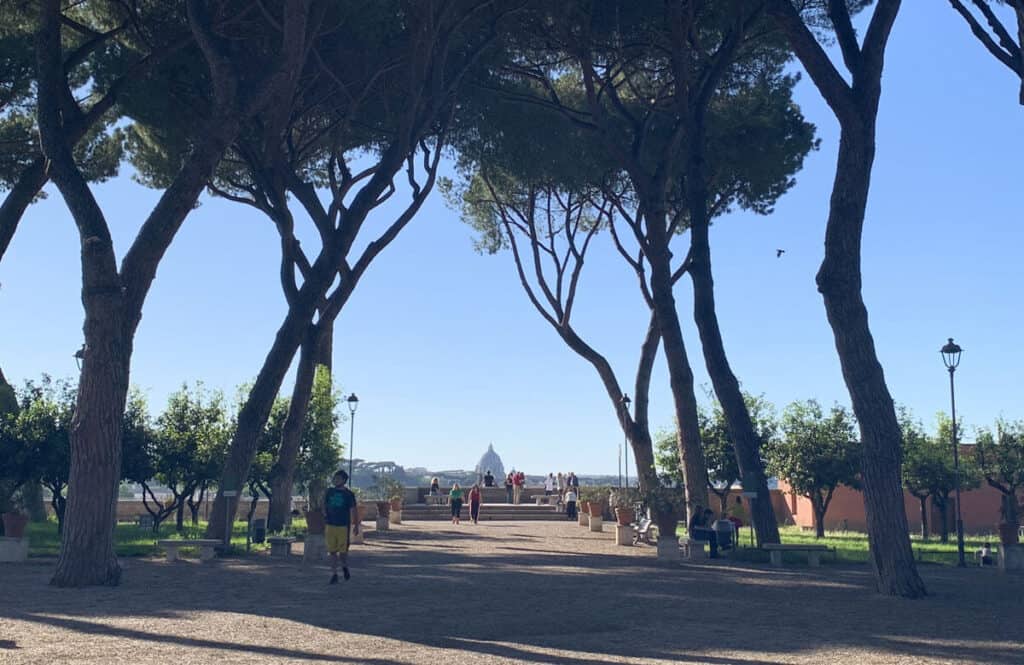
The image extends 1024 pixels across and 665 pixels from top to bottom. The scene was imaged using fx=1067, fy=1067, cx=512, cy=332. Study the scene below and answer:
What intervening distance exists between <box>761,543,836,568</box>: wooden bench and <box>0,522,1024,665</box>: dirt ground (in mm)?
548

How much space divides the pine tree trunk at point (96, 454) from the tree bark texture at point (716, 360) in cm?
963

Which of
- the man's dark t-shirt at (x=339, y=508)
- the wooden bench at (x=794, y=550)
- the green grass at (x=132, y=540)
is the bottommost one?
the green grass at (x=132, y=540)

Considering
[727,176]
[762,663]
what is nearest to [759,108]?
[727,176]

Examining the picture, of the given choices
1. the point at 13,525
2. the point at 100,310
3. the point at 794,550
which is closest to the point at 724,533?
the point at 794,550

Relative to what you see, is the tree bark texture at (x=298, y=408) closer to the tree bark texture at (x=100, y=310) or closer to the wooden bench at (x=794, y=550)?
the tree bark texture at (x=100, y=310)

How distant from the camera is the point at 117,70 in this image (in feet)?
61.8

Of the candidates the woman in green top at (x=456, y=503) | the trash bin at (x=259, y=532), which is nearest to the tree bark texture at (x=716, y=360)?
the trash bin at (x=259, y=532)

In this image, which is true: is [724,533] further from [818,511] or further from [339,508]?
[818,511]

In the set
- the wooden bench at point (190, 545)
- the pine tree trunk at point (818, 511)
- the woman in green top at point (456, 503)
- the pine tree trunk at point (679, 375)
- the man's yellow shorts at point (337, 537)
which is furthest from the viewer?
the woman in green top at point (456, 503)

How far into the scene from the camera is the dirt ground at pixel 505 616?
7918 millimetres

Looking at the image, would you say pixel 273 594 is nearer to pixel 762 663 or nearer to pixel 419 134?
pixel 762 663

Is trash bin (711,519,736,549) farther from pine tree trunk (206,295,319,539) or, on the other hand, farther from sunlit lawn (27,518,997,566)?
pine tree trunk (206,295,319,539)

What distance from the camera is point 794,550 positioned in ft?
55.1

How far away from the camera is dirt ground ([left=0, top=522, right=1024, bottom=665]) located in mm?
7918
